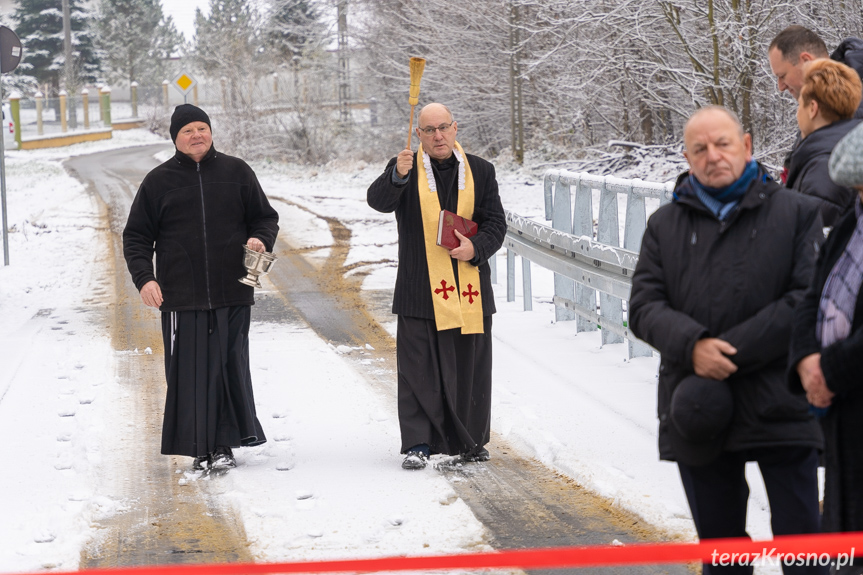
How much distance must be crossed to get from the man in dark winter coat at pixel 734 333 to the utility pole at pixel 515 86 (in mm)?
19074

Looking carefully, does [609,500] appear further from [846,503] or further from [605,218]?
[605,218]

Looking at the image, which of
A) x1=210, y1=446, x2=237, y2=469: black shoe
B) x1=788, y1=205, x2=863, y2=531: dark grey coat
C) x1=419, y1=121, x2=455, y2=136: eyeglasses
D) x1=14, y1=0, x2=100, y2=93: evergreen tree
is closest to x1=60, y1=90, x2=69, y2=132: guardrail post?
x1=14, y1=0, x2=100, y2=93: evergreen tree

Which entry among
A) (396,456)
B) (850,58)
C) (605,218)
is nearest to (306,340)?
(605,218)

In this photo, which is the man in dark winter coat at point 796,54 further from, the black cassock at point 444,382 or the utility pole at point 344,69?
the utility pole at point 344,69

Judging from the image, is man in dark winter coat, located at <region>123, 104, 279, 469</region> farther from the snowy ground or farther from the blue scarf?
the blue scarf

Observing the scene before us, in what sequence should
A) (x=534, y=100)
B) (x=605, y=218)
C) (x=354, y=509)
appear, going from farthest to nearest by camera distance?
(x=534, y=100) < (x=605, y=218) < (x=354, y=509)

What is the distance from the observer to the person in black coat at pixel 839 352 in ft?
9.59

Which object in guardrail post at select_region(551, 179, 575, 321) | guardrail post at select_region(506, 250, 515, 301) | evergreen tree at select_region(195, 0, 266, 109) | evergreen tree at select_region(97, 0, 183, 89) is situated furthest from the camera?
evergreen tree at select_region(97, 0, 183, 89)

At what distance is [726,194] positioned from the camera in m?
3.25

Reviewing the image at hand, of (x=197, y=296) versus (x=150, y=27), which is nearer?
(x=197, y=296)

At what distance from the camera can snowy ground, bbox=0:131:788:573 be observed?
4.67m

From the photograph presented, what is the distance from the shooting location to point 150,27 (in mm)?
80562

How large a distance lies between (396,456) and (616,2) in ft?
44.2

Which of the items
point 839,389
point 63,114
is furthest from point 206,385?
point 63,114
